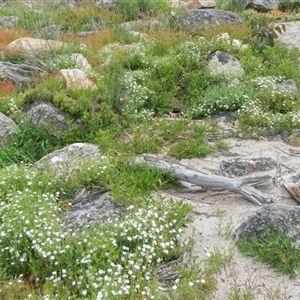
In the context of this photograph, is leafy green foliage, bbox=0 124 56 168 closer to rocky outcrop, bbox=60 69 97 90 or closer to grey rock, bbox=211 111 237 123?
rocky outcrop, bbox=60 69 97 90

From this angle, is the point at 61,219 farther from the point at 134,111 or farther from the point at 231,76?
the point at 231,76

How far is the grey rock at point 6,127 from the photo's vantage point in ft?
22.4

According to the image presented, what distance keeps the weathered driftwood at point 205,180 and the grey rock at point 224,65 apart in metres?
3.18

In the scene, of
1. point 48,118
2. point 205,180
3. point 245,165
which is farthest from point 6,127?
point 245,165

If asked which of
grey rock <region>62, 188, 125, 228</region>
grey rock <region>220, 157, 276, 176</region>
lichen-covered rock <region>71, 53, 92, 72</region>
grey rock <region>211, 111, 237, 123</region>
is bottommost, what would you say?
grey rock <region>211, 111, 237, 123</region>

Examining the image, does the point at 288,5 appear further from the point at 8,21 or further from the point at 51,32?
the point at 8,21

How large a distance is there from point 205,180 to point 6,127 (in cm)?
287

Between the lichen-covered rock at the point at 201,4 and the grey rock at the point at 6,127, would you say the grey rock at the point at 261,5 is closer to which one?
the lichen-covered rock at the point at 201,4

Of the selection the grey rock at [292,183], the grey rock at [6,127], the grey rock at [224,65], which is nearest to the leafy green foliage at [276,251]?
the grey rock at [292,183]

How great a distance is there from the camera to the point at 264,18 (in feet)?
33.6

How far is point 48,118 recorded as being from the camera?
6.96 m

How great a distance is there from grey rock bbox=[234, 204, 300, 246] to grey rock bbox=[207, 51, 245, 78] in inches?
167

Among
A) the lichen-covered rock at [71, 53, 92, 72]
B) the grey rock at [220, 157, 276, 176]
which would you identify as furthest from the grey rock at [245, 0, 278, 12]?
the grey rock at [220, 157, 276, 176]

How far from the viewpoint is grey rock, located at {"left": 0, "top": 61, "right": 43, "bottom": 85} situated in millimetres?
8383
